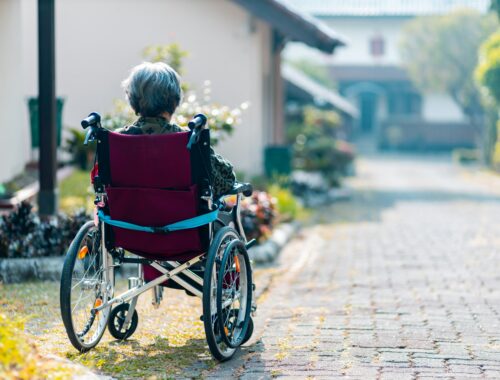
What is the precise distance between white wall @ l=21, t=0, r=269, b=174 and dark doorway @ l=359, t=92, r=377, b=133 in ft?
119

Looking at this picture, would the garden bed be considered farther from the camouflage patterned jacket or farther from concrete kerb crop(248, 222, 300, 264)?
the camouflage patterned jacket

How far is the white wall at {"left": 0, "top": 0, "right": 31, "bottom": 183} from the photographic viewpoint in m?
12.7

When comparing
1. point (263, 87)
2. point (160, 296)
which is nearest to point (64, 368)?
point (160, 296)

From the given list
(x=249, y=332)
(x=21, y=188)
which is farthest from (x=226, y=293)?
(x=21, y=188)

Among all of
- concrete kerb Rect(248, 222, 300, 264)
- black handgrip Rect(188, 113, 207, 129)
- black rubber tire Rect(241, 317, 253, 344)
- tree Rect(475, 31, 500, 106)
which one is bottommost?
concrete kerb Rect(248, 222, 300, 264)

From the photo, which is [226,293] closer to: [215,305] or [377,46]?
[215,305]

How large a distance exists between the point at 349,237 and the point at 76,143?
16.9 feet

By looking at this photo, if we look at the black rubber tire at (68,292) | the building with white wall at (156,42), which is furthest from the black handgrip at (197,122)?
the building with white wall at (156,42)

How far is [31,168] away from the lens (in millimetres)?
14961

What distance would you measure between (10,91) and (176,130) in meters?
8.18

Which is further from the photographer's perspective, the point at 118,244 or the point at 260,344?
the point at 260,344

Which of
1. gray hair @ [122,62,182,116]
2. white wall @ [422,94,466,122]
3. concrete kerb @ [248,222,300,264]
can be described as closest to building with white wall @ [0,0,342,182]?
concrete kerb @ [248,222,300,264]

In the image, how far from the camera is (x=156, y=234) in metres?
5.40

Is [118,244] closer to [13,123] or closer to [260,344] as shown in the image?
[260,344]
